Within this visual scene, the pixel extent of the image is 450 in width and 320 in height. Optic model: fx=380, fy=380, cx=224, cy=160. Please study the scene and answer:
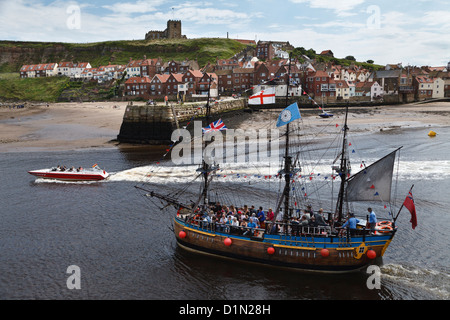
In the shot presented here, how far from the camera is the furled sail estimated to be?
2067 centimetres

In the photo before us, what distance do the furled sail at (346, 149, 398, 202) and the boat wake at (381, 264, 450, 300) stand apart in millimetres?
3725

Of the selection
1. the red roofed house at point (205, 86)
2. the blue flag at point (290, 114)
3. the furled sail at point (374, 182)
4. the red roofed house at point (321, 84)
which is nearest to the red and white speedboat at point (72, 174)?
the blue flag at point (290, 114)

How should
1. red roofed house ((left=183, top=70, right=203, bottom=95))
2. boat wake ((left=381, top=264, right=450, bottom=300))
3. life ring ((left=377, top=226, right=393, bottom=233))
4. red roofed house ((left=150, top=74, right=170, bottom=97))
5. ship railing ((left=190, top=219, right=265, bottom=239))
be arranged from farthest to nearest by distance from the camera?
red roofed house ((left=150, top=74, right=170, bottom=97)) → red roofed house ((left=183, top=70, right=203, bottom=95)) → ship railing ((left=190, top=219, right=265, bottom=239)) → life ring ((left=377, top=226, right=393, bottom=233)) → boat wake ((left=381, top=264, right=450, bottom=300))

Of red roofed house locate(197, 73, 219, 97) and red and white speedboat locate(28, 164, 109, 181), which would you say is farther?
red roofed house locate(197, 73, 219, 97)

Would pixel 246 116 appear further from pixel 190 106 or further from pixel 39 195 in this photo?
pixel 39 195

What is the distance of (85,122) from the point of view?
74.0 meters

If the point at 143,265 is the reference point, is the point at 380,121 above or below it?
above

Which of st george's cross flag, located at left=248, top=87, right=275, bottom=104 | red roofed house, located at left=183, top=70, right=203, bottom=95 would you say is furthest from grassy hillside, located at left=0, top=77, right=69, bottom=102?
st george's cross flag, located at left=248, top=87, right=275, bottom=104

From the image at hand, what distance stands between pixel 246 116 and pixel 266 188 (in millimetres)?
46574

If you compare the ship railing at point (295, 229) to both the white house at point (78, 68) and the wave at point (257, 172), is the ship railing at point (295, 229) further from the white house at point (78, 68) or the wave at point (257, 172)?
the white house at point (78, 68)

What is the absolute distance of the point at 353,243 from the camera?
1961 cm

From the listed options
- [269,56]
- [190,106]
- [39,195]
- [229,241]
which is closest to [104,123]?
[190,106]

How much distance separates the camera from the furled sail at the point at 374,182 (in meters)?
20.7
